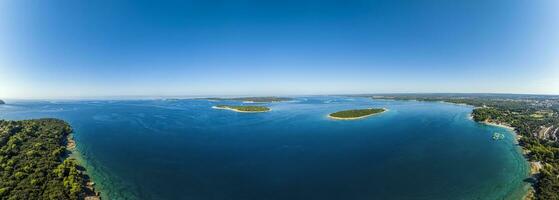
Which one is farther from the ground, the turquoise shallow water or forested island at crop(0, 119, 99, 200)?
forested island at crop(0, 119, 99, 200)

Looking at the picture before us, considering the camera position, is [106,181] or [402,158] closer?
[106,181]

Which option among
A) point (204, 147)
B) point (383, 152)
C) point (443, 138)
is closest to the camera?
point (383, 152)

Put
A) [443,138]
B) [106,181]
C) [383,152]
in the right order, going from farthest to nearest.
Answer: [443,138], [383,152], [106,181]

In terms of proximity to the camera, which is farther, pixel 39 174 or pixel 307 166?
pixel 307 166

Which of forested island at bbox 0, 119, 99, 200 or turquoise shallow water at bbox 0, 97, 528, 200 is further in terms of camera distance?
turquoise shallow water at bbox 0, 97, 528, 200

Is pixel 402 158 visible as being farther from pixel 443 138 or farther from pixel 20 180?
pixel 20 180

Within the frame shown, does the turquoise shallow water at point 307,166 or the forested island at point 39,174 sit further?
the turquoise shallow water at point 307,166

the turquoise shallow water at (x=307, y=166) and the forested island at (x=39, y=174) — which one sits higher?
the forested island at (x=39, y=174)

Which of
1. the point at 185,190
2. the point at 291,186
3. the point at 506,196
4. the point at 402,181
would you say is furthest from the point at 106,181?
the point at 506,196

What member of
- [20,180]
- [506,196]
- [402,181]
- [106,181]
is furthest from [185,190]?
[506,196]

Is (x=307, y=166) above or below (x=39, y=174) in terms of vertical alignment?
below
